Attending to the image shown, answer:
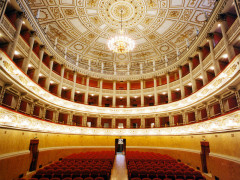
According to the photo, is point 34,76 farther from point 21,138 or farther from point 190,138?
point 190,138

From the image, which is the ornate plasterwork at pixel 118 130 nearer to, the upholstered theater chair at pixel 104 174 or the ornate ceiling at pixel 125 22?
the upholstered theater chair at pixel 104 174

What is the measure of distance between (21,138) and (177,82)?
18.6m

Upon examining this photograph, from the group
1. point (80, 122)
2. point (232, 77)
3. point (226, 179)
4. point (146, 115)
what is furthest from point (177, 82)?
point (80, 122)

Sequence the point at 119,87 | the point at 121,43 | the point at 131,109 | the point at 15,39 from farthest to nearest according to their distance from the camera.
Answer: the point at 119,87 < the point at 131,109 < the point at 121,43 < the point at 15,39

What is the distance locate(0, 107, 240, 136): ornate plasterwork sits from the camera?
7.85 metres

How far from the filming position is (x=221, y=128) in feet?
29.6

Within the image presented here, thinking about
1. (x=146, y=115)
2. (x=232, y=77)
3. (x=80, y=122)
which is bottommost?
(x=80, y=122)

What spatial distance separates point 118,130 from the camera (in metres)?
20.3

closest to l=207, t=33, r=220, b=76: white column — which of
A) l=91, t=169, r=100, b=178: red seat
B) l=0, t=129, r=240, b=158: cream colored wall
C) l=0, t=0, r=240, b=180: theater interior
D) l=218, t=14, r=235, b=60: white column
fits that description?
l=0, t=0, r=240, b=180: theater interior

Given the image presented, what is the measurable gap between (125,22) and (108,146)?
16.6 metres

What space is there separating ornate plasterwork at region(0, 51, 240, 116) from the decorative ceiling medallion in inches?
430

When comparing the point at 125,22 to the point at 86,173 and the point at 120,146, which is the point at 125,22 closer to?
the point at 86,173

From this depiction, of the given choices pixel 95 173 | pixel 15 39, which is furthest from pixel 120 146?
pixel 15 39

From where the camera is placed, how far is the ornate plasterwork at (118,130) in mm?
7854
